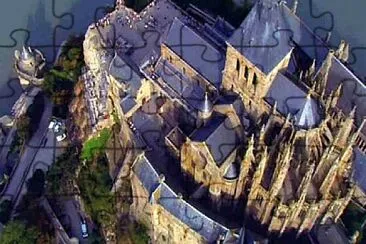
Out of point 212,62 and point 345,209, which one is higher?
point 212,62

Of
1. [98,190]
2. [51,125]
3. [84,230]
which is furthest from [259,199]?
[51,125]

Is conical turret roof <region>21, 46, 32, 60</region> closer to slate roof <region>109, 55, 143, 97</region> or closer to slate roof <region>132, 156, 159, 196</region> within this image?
slate roof <region>109, 55, 143, 97</region>

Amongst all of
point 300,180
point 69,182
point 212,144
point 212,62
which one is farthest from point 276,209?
point 69,182

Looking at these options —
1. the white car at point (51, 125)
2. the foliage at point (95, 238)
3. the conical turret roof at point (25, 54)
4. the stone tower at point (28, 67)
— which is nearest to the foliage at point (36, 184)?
the white car at point (51, 125)

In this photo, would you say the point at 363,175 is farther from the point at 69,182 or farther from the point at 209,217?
the point at 69,182

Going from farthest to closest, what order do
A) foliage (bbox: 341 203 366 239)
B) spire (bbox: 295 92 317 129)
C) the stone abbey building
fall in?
foliage (bbox: 341 203 366 239), the stone abbey building, spire (bbox: 295 92 317 129)

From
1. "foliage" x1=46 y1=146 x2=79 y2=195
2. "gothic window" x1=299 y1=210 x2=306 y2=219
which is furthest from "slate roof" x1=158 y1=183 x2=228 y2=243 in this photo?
"foliage" x1=46 y1=146 x2=79 y2=195
